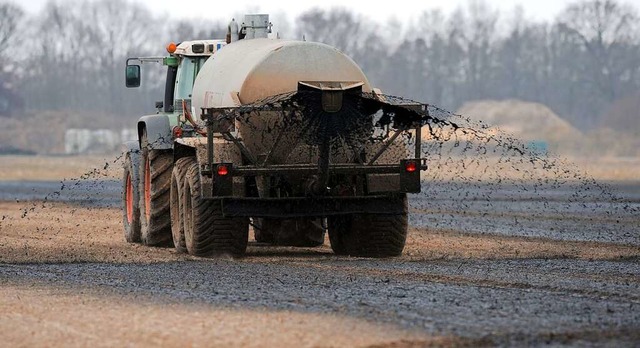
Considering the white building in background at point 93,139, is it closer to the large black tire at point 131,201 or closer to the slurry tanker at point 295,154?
the large black tire at point 131,201

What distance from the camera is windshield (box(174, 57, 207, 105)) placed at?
21469 millimetres

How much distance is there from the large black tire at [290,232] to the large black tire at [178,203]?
0.98 metres

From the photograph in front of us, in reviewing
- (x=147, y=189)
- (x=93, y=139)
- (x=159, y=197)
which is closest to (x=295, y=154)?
(x=159, y=197)

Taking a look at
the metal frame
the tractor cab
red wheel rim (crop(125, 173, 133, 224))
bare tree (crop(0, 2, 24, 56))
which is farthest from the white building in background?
the metal frame

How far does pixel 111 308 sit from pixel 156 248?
8573mm

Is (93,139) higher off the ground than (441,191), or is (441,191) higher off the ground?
(93,139)

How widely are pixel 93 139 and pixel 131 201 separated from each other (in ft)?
265

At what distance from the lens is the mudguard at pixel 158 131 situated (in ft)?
67.7

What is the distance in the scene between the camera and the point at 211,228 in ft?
58.9

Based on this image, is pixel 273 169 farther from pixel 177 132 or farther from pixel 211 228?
pixel 177 132

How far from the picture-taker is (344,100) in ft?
55.9

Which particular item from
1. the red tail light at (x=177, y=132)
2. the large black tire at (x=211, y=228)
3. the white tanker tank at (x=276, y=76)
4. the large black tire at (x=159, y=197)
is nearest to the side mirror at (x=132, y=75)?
the large black tire at (x=159, y=197)

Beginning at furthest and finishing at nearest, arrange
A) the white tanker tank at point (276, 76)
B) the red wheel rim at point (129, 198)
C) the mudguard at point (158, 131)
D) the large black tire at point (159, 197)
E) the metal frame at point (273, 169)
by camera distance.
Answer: the red wheel rim at point (129, 198) → the large black tire at point (159, 197) → the mudguard at point (158, 131) → the white tanker tank at point (276, 76) → the metal frame at point (273, 169)

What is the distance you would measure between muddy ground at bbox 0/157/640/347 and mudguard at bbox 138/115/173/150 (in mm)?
1479
